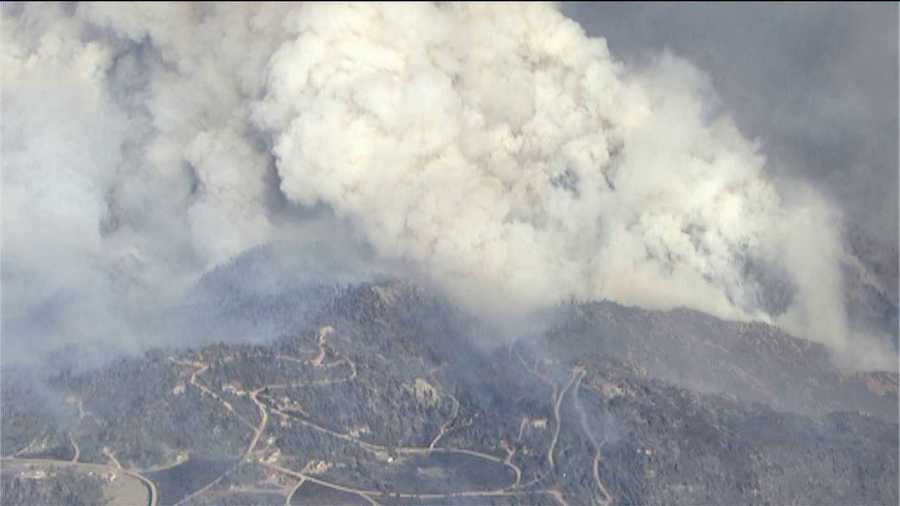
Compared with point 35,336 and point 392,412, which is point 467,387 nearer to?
point 392,412

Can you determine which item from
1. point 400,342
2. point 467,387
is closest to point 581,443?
point 467,387

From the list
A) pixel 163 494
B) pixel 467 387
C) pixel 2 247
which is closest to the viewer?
pixel 163 494

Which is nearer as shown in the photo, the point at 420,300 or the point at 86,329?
the point at 86,329

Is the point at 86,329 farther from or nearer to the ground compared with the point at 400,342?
nearer to the ground

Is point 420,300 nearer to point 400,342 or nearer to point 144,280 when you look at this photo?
point 400,342

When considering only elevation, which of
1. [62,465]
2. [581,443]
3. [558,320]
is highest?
[558,320]

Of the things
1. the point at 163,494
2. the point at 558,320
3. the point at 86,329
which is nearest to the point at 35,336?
the point at 86,329

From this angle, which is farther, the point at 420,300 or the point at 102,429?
the point at 420,300

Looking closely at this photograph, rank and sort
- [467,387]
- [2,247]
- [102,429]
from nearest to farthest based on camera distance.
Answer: [102,429], [467,387], [2,247]

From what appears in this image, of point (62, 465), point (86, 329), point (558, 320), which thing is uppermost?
point (558, 320)
